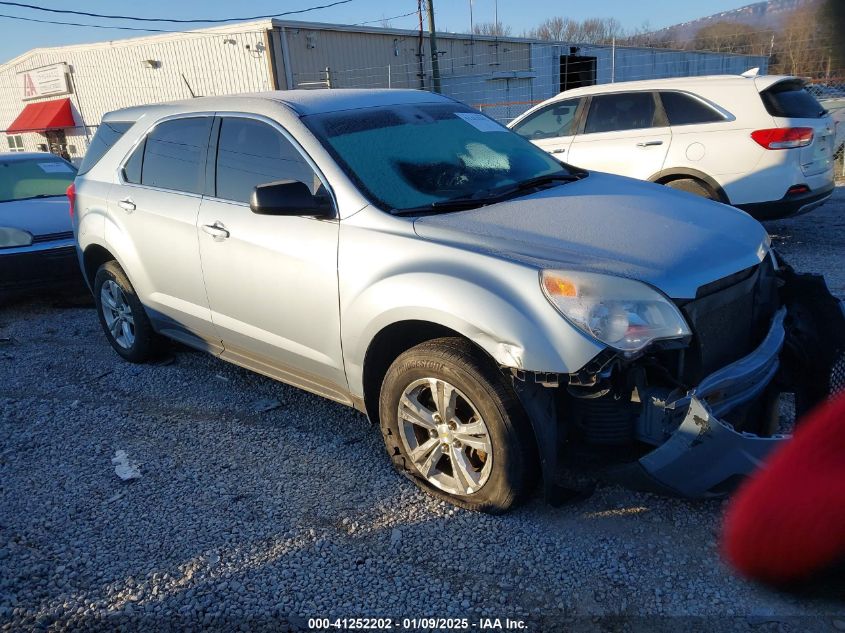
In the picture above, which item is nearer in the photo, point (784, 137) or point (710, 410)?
point (710, 410)

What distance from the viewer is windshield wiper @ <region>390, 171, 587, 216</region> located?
324cm

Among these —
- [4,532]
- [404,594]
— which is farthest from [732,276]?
[4,532]

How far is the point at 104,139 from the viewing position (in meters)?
5.05

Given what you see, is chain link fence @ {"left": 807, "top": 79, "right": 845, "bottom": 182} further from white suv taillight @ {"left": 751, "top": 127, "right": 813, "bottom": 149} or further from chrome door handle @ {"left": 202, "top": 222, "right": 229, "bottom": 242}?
chrome door handle @ {"left": 202, "top": 222, "right": 229, "bottom": 242}

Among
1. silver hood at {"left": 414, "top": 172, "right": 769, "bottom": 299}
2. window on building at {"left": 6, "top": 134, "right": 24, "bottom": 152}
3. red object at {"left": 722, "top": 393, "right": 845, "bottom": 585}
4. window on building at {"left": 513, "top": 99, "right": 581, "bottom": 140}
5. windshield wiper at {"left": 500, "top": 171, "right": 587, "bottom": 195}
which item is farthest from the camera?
window on building at {"left": 6, "top": 134, "right": 24, "bottom": 152}

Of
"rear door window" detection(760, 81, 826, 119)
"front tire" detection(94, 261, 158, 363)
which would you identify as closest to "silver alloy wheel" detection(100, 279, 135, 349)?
"front tire" detection(94, 261, 158, 363)

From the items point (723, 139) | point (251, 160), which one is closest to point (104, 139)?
point (251, 160)

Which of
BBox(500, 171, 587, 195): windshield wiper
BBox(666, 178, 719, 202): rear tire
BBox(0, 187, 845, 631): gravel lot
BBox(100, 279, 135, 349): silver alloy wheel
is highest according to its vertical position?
BBox(500, 171, 587, 195): windshield wiper

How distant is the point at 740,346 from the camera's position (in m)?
2.95

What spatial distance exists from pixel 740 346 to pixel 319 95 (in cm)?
269

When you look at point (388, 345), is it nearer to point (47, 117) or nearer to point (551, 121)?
point (551, 121)

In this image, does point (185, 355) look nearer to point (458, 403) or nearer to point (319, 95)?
point (319, 95)

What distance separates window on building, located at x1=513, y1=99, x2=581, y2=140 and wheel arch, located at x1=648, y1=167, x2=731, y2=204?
4.28 ft

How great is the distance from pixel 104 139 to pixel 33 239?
237 cm
